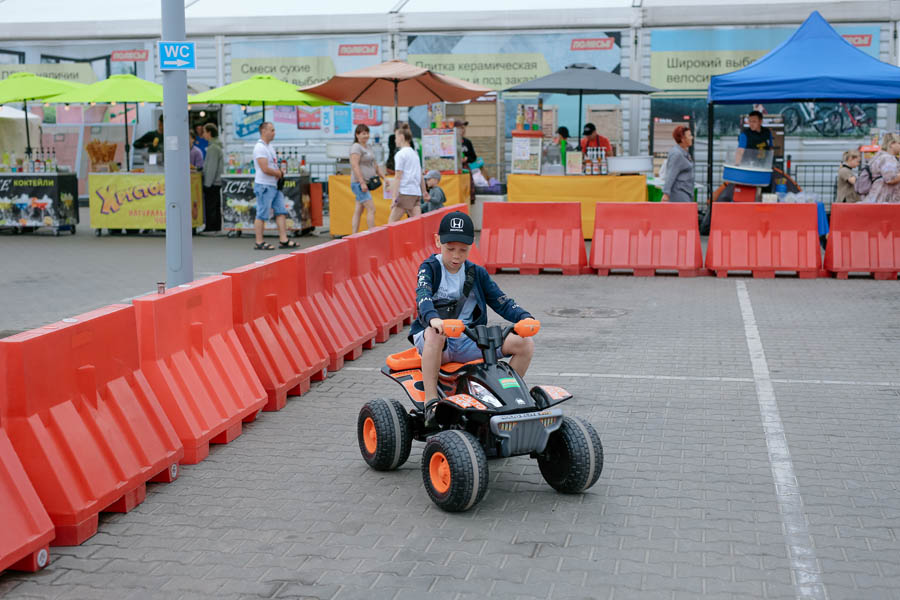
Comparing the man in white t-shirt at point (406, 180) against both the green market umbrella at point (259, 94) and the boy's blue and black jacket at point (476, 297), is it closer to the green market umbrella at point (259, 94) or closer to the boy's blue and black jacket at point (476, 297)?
the green market umbrella at point (259, 94)

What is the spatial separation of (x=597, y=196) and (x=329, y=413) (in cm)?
1195

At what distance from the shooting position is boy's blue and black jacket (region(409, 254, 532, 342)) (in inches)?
238

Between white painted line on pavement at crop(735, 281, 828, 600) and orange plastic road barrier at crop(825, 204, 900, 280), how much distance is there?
5.66 meters

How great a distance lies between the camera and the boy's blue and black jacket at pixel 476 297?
6.04 m

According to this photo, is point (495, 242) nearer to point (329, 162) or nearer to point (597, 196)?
point (597, 196)

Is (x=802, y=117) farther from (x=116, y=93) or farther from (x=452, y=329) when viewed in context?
(x=452, y=329)

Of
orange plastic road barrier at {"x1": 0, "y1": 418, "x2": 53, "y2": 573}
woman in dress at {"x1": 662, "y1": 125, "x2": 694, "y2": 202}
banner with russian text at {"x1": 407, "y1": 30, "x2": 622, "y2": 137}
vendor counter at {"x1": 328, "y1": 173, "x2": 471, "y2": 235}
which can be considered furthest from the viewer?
banner with russian text at {"x1": 407, "y1": 30, "x2": 622, "y2": 137}

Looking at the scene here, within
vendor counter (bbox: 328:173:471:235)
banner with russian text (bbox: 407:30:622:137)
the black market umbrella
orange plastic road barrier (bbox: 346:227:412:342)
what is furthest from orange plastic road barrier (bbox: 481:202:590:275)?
banner with russian text (bbox: 407:30:622:137)

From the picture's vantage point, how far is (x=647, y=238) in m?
15.0

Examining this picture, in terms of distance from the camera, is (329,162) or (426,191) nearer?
(426,191)

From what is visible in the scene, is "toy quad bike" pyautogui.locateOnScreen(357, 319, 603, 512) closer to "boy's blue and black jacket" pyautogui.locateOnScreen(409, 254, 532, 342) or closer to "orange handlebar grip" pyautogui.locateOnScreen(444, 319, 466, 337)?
"orange handlebar grip" pyautogui.locateOnScreen(444, 319, 466, 337)

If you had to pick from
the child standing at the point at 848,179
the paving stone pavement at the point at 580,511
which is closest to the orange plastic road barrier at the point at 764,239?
the child standing at the point at 848,179

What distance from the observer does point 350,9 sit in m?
22.5

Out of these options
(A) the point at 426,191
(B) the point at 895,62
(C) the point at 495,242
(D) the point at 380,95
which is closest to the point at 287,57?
(D) the point at 380,95
